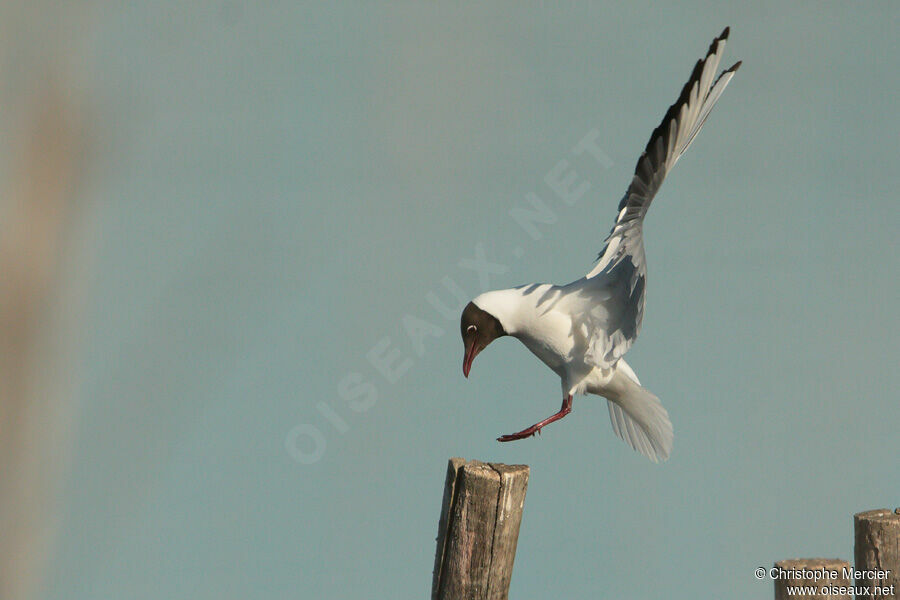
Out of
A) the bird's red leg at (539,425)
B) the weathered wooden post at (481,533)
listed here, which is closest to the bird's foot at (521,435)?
the bird's red leg at (539,425)

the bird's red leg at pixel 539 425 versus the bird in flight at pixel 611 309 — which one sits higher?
the bird in flight at pixel 611 309

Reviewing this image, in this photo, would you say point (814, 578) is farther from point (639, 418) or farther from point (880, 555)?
point (639, 418)

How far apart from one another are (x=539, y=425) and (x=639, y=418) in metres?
0.78

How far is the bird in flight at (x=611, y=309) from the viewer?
204 inches

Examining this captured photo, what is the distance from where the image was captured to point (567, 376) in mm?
5840

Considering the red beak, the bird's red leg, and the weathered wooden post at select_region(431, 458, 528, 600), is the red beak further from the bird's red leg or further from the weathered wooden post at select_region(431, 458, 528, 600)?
the weathered wooden post at select_region(431, 458, 528, 600)

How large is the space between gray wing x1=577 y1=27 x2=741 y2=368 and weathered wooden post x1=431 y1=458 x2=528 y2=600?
4.74 ft

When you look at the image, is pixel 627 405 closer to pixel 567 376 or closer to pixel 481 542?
A: pixel 567 376

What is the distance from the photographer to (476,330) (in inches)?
233

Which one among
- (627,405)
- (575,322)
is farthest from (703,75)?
(627,405)

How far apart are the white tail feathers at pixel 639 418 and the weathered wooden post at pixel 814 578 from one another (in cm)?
210

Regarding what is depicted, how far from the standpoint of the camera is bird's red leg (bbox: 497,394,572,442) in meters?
5.84

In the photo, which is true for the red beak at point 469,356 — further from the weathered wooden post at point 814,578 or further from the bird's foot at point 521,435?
the weathered wooden post at point 814,578

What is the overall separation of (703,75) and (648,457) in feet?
8.06
